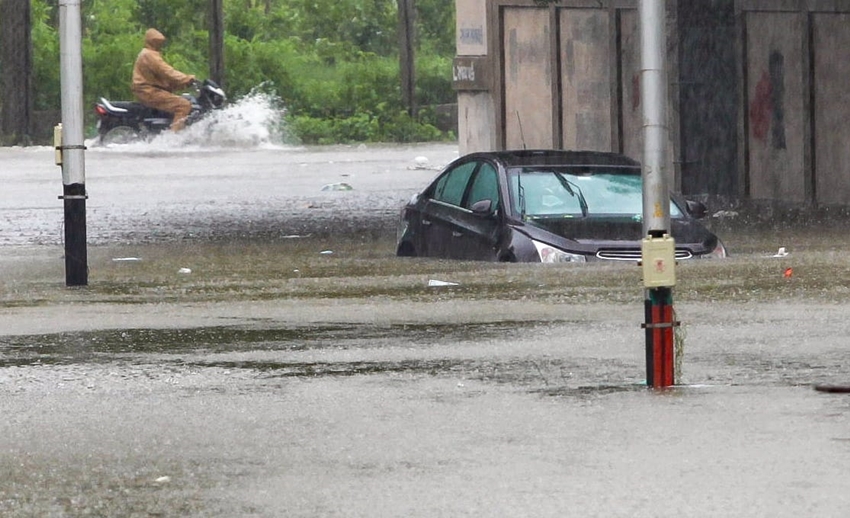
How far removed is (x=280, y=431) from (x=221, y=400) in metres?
1.02

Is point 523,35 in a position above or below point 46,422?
above

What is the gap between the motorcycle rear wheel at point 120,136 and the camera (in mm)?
45969

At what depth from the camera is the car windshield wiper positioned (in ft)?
61.0

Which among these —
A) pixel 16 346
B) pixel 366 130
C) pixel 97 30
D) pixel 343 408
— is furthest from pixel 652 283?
pixel 97 30

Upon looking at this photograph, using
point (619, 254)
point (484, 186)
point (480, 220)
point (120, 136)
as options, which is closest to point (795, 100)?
point (484, 186)

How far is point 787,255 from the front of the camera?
19219 millimetres

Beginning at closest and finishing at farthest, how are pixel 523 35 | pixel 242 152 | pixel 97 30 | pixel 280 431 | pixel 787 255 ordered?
1. pixel 280 431
2. pixel 787 255
3. pixel 523 35
4. pixel 242 152
5. pixel 97 30

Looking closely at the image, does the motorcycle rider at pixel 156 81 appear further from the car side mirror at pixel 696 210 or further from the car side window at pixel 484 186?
the car side mirror at pixel 696 210

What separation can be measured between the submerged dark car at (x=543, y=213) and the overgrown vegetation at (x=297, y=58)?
33086 mm

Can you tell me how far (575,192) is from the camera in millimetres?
18812

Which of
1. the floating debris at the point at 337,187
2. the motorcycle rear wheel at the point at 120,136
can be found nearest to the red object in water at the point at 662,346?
the floating debris at the point at 337,187

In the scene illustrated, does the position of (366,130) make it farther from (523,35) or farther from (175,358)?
(175,358)

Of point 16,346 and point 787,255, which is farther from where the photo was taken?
point 787,255

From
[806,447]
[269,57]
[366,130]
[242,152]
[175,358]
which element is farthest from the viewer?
[269,57]
